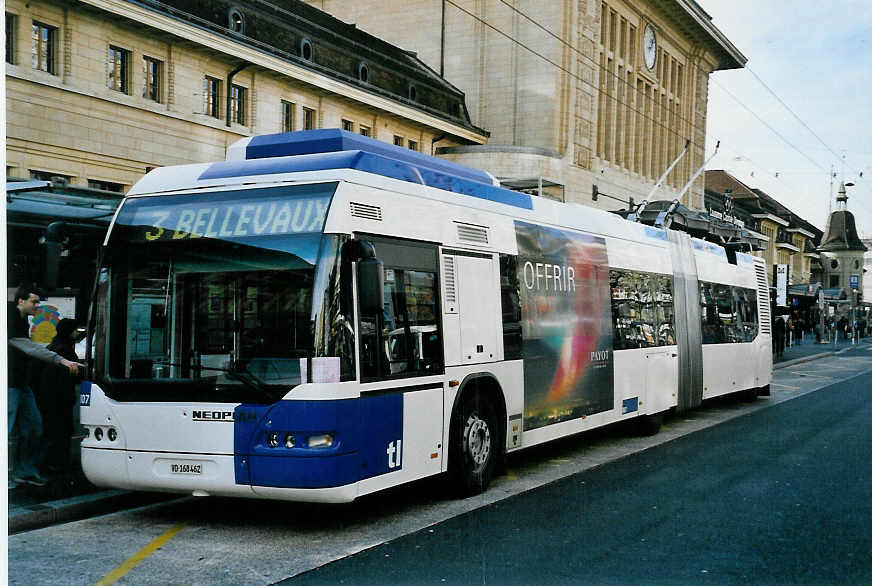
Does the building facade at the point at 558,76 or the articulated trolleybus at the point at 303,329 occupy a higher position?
the building facade at the point at 558,76

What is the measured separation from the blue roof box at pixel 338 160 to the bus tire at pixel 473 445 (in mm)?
1997

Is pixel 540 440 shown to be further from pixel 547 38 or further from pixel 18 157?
pixel 547 38

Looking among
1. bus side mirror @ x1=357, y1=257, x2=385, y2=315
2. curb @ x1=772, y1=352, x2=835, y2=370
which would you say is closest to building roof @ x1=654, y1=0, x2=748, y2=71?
curb @ x1=772, y1=352, x2=835, y2=370

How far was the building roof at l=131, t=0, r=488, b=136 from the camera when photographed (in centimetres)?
3031

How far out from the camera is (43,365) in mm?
9688

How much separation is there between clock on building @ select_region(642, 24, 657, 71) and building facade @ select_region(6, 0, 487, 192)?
23.1 metres

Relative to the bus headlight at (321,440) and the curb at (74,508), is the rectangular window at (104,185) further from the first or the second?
the bus headlight at (321,440)

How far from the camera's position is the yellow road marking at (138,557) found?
6.60 meters

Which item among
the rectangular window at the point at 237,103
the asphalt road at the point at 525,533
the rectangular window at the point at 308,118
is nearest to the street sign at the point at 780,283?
the rectangular window at the point at 308,118

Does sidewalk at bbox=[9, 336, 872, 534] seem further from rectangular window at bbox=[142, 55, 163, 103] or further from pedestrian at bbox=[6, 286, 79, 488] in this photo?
rectangular window at bbox=[142, 55, 163, 103]

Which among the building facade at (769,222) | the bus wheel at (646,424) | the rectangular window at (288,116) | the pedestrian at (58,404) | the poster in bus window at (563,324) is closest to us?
the pedestrian at (58,404)

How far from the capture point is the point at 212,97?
103ft

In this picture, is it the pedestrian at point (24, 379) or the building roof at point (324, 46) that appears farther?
the building roof at point (324, 46)

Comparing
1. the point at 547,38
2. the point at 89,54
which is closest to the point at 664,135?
the point at 547,38
